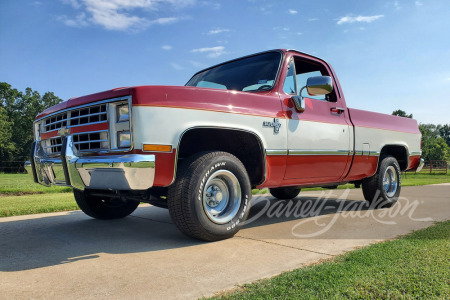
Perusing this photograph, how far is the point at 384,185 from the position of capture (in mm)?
6117

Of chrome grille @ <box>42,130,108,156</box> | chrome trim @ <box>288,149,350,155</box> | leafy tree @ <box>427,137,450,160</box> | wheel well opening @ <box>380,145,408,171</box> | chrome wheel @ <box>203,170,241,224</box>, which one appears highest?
chrome grille @ <box>42,130,108,156</box>

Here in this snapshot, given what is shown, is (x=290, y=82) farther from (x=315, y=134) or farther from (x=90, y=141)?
(x=90, y=141)

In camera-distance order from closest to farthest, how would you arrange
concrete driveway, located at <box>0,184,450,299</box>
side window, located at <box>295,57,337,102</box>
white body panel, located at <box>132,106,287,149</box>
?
1. concrete driveway, located at <box>0,184,450,299</box>
2. white body panel, located at <box>132,106,287,149</box>
3. side window, located at <box>295,57,337,102</box>

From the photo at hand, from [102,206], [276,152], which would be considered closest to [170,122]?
[276,152]

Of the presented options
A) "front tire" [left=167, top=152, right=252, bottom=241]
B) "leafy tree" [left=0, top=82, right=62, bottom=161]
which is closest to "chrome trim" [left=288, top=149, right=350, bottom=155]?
"front tire" [left=167, top=152, right=252, bottom=241]

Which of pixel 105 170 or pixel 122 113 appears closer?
pixel 105 170

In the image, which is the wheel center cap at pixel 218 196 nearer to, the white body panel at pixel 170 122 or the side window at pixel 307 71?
the white body panel at pixel 170 122

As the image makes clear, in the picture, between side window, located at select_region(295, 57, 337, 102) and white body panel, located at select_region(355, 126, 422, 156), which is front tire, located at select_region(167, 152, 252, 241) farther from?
white body panel, located at select_region(355, 126, 422, 156)

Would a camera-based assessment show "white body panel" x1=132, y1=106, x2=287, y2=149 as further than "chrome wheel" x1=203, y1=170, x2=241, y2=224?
No

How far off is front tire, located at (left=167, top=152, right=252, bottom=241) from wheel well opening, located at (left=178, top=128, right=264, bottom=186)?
1.13 feet

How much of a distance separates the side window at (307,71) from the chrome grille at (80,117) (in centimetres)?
256

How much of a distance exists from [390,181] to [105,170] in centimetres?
521

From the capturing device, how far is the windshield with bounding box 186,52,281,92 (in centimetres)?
434

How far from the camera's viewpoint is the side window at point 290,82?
14.4ft
